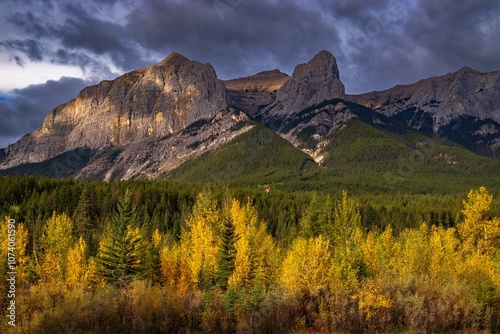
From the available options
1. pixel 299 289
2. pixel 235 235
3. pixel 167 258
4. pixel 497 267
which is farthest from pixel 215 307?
pixel 497 267

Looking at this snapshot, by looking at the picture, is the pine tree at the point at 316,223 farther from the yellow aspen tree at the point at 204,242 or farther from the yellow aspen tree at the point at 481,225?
the yellow aspen tree at the point at 481,225

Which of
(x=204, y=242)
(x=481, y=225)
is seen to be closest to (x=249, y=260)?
(x=204, y=242)

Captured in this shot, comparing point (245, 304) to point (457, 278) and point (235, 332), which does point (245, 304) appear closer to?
point (235, 332)

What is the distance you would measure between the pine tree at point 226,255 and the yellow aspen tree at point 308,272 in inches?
298

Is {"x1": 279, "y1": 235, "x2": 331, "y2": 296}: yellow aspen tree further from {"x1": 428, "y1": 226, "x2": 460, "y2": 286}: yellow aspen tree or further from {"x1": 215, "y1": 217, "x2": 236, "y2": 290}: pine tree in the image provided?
{"x1": 428, "y1": 226, "x2": 460, "y2": 286}: yellow aspen tree

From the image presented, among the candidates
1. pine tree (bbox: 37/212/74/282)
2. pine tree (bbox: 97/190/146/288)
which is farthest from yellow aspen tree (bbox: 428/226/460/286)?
pine tree (bbox: 37/212/74/282)

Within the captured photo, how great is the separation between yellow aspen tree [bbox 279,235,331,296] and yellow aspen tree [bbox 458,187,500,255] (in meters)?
16.0

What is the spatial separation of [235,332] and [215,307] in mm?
2821

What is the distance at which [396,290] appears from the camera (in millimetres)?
36219

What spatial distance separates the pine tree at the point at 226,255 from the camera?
4438 cm

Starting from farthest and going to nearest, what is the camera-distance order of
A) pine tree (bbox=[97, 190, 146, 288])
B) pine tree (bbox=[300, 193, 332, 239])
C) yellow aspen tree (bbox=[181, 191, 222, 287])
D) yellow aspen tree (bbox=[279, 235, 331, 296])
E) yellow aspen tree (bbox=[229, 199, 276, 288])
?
pine tree (bbox=[300, 193, 332, 239]), pine tree (bbox=[97, 190, 146, 288]), yellow aspen tree (bbox=[181, 191, 222, 287]), yellow aspen tree (bbox=[229, 199, 276, 288]), yellow aspen tree (bbox=[279, 235, 331, 296])

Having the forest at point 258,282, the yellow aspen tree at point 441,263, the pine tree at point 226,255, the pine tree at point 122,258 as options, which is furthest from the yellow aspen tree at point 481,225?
the pine tree at point 122,258

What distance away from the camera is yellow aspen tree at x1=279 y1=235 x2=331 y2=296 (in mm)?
36031

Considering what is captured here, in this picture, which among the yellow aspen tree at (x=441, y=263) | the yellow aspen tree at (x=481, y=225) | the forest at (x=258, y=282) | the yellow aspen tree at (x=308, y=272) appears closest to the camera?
the forest at (x=258, y=282)
